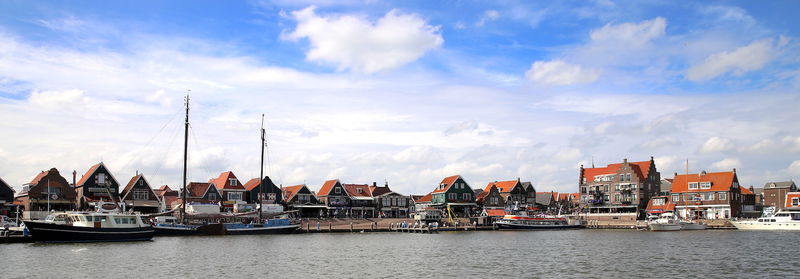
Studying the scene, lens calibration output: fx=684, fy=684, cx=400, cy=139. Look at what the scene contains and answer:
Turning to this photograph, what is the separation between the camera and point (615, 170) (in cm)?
13388

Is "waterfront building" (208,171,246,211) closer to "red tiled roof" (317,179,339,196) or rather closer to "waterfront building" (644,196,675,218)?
"red tiled roof" (317,179,339,196)

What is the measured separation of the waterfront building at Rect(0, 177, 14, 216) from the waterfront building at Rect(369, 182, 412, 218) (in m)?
61.1

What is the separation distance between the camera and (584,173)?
463 feet

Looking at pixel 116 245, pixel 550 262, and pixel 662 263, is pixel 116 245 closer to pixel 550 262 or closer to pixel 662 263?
pixel 550 262

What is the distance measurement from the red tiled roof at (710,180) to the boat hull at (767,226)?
50.1 feet

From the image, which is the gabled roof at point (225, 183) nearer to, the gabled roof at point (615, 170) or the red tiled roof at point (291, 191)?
the red tiled roof at point (291, 191)

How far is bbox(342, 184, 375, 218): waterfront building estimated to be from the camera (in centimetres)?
12838

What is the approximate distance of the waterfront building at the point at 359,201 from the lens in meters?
128

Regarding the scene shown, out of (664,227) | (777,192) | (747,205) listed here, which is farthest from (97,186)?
(777,192)

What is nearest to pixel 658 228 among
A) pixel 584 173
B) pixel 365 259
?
pixel 584 173

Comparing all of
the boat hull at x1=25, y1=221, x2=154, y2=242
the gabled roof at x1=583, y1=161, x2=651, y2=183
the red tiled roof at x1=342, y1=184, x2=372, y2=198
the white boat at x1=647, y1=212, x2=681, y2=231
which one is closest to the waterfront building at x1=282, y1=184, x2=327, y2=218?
the red tiled roof at x1=342, y1=184, x2=372, y2=198

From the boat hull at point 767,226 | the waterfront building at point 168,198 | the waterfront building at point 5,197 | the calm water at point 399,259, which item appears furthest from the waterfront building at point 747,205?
the waterfront building at point 5,197

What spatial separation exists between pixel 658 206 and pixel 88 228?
98449 mm

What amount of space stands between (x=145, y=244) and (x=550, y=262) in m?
39.6
